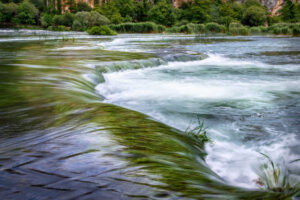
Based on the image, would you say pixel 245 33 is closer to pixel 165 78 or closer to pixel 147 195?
pixel 165 78

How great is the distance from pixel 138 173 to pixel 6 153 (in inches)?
41.8

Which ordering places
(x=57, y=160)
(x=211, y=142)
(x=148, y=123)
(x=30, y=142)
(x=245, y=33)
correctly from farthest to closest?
(x=245, y=33)
(x=211, y=142)
(x=148, y=123)
(x=30, y=142)
(x=57, y=160)

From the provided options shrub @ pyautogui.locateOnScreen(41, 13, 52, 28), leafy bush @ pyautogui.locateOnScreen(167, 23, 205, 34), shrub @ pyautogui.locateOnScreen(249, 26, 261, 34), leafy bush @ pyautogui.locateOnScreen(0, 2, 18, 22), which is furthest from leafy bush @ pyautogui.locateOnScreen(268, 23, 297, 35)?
leafy bush @ pyautogui.locateOnScreen(0, 2, 18, 22)

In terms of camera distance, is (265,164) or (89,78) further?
(89,78)

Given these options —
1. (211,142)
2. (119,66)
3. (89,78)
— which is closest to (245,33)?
(119,66)

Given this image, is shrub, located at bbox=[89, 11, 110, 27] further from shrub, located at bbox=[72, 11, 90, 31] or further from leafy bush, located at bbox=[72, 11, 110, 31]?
shrub, located at bbox=[72, 11, 90, 31]

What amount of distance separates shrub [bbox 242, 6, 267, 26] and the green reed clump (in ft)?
79.4

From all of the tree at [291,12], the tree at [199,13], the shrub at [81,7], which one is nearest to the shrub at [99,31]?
the tree at [199,13]

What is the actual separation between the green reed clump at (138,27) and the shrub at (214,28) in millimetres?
8135

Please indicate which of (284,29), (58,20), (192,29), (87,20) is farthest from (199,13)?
(284,29)

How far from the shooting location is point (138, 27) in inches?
1713

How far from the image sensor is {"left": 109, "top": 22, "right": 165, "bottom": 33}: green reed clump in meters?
43.1

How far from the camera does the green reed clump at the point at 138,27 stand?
43094 mm

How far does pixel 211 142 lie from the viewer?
10.3 feet
